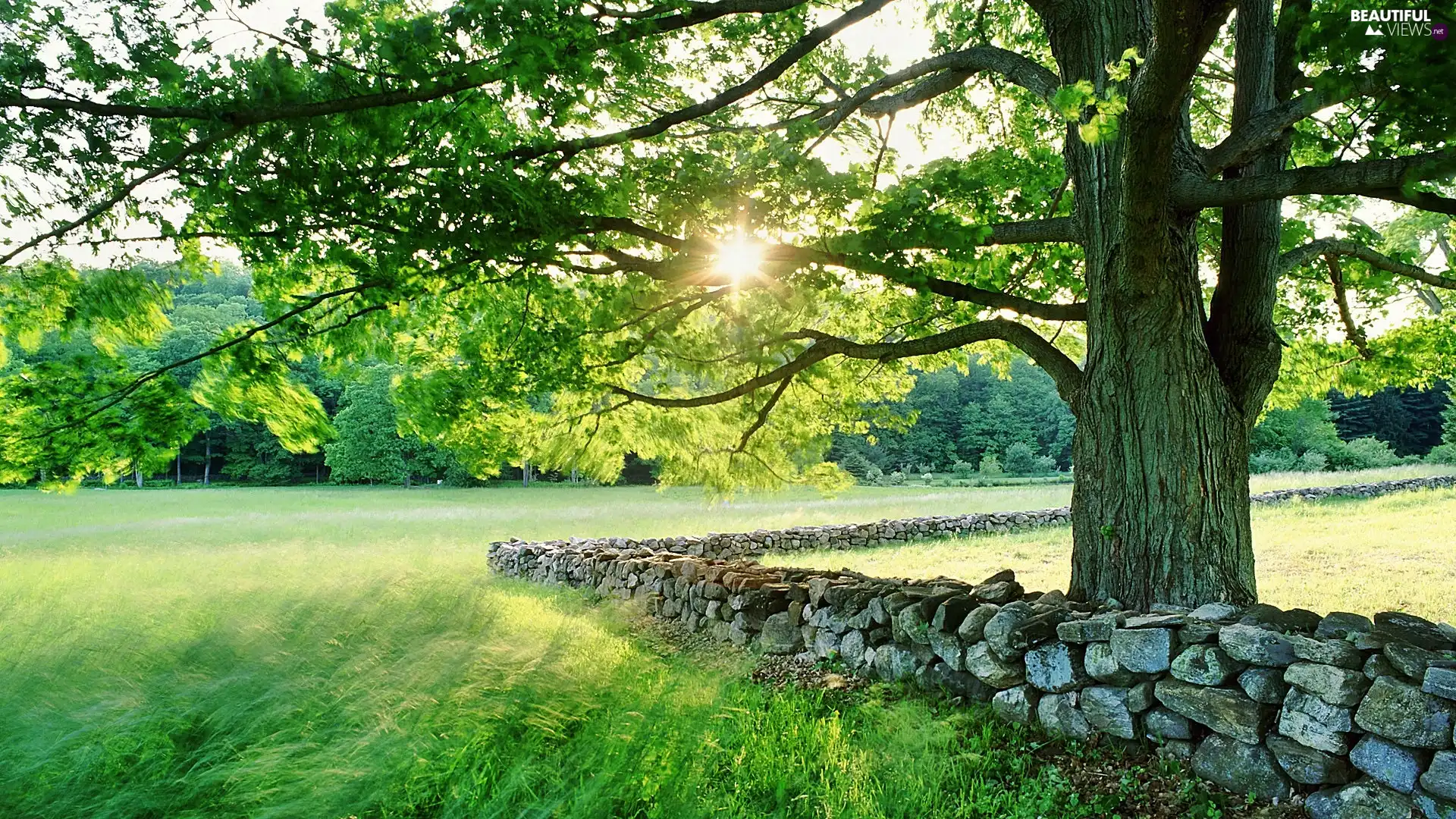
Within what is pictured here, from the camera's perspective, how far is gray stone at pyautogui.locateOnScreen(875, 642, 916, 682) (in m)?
6.01

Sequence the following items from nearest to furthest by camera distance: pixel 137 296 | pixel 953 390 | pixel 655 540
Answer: pixel 137 296 → pixel 655 540 → pixel 953 390

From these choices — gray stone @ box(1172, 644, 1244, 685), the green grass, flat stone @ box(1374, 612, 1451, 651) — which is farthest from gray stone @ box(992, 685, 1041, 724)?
flat stone @ box(1374, 612, 1451, 651)

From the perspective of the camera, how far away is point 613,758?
406 cm

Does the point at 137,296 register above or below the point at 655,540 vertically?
above

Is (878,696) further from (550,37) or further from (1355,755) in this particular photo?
(550,37)

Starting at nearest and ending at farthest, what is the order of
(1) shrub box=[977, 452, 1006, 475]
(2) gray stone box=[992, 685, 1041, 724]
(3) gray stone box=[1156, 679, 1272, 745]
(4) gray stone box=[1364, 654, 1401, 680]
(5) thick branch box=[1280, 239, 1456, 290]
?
(4) gray stone box=[1364, 654, 1401, 680] < (3) gray stone box=[1156, 679, 1272, 745] < (2) gray stone box=[992, 685, 1041, 724] < (5) thick branch box=[1280, 239, 1456, 290] < (1) shrub box=[977, 452, 1006, 475]

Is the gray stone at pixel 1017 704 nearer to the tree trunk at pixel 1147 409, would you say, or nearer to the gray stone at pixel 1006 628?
the gray stone at pixel 1006 628

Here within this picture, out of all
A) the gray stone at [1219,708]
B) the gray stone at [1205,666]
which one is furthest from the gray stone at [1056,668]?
the gray stone at [1205,666]

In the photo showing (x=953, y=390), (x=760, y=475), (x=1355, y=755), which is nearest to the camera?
(x=1355, y=755)

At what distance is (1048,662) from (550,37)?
515cm

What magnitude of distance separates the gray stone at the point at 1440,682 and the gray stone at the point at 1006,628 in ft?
6.90

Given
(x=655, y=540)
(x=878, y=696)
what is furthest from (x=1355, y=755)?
(x=655, y=540)

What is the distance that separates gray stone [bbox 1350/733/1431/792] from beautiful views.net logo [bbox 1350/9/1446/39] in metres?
3.19

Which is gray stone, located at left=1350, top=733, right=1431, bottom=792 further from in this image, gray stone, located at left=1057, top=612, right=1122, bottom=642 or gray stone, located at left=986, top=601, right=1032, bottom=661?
gray stone, located at left=986, top=601, right=1032, bottom=661
